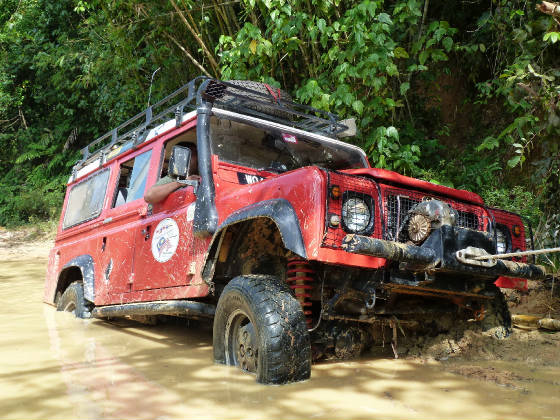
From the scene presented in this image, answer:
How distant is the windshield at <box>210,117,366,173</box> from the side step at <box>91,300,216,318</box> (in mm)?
1080

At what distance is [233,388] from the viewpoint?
259 centimetres

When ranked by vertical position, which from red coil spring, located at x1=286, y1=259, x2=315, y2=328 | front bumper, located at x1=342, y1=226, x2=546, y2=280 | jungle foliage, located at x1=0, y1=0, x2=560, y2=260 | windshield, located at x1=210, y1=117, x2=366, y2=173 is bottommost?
red coil spring, located at x1=286, y1=259, x2=315, y2=328

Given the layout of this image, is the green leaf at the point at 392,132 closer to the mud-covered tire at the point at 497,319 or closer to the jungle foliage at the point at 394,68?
the jungle foliage at the point at 394,68

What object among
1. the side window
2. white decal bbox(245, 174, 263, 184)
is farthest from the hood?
the side window

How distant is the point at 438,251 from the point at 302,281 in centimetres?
83

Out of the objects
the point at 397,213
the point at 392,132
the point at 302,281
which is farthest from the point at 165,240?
the point at 392,132

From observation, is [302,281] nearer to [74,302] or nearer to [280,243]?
[280,243]

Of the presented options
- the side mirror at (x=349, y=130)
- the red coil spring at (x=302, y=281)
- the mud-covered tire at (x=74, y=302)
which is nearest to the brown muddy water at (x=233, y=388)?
the red coil spring at (x=302, y=281)

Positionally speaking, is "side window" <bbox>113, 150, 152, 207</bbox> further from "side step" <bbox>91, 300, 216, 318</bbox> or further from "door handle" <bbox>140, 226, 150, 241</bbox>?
"side step" <bbox>91, 300, 216, 318</bbox>

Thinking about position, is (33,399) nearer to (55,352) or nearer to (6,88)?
(55,352)

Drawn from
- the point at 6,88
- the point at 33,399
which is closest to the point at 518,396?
the point at 33,399

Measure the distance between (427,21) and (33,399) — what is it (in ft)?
24.8

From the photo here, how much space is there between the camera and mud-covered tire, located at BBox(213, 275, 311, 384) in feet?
8.43

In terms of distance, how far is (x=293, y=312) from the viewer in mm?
2678
